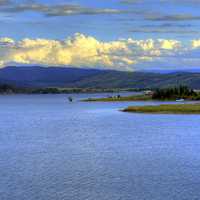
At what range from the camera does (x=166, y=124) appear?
4146 inches

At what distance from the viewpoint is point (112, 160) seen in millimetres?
57219

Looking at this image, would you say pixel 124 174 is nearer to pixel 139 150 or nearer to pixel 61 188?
pixel 61 188

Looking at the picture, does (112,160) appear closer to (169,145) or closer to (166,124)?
(169,145)

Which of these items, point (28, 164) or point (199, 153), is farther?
point (199, 153)

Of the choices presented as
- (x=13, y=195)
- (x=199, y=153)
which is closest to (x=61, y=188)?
(x=13, y=195)

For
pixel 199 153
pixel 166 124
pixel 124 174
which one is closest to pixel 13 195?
pixel 124 174

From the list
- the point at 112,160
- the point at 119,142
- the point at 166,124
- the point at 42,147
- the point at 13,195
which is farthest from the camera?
the point at 166,124

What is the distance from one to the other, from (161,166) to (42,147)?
2165cm

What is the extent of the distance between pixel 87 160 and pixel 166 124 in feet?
165

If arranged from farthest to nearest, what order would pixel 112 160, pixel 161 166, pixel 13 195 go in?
pixel 112 160, pixel 161 166, pixel 13 195

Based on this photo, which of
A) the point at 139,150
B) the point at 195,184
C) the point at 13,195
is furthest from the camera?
the point at 139,150

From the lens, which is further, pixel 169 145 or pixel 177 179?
pixel 169 145

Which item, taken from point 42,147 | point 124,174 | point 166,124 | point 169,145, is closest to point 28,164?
point 124,174

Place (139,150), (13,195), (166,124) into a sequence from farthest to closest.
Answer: (166,124), (139,150), (13,195)
